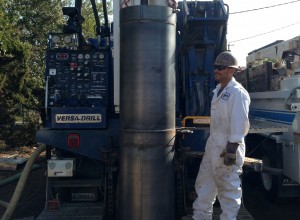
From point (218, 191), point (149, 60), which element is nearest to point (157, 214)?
point (218, 191)

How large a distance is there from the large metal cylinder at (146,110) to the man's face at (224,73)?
58cm

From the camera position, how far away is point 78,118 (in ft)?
15.9

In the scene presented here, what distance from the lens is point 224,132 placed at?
432cm

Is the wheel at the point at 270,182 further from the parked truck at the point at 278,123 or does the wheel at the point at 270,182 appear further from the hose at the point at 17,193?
the hose at the point at 17,193

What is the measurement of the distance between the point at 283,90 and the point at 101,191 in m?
3.03

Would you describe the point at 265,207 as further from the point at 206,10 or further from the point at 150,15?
the point at 150,15

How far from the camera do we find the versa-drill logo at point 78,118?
4.85 m

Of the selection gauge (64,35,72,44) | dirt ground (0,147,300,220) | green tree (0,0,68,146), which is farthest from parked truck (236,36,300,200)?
green tree (0,0,68,146)

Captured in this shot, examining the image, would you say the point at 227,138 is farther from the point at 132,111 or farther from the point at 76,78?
the point at 76,78

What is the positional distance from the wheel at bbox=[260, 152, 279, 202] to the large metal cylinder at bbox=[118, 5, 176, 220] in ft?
9.83

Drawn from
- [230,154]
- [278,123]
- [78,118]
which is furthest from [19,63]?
[230,154]

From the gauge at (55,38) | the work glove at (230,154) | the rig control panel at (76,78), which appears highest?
the gauge at (55,38)

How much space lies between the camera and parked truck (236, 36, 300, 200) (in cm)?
583

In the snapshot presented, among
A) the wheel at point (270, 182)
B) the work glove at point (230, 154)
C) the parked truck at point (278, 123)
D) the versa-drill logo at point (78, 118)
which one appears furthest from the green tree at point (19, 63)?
the work glove at point (230, 154)
